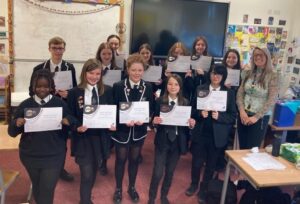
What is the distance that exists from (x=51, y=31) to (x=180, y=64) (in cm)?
219

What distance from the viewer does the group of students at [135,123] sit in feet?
7.39

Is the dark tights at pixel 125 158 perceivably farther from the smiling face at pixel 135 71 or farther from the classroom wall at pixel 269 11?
the classroom wall at pixel 269 11

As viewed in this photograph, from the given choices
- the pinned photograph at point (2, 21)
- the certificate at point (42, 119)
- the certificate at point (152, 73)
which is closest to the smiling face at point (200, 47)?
the certificate at point (152, 73)

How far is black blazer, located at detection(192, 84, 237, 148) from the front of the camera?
2.89 meters

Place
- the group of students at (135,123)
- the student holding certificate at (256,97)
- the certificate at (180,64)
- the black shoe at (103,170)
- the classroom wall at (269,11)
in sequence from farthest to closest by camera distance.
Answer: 1. the classroom wall at (269,11)
2. the black shoe at (103,170)
3. the certificate at (180,64)
4. the student holding certificate at (256,97)
5. the group of students at (135,123)

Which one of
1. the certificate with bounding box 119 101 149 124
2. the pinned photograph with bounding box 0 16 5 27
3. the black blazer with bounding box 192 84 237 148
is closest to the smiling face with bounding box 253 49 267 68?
the black blazer with bounding box 192 84 237 148

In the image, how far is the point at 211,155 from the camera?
3.02 meters

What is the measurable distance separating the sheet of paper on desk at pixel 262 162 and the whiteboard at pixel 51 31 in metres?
3.00

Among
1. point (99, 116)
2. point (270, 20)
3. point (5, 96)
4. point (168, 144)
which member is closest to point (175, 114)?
point (168, 144)

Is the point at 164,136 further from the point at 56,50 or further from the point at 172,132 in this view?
the point at 56,50

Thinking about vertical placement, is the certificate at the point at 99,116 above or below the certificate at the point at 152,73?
below

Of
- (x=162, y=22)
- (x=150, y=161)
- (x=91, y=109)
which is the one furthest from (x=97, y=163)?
(x=162, y=22)

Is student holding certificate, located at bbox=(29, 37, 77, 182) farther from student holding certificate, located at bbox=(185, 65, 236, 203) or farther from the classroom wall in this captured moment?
the classroom wall

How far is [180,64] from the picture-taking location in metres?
3.34
